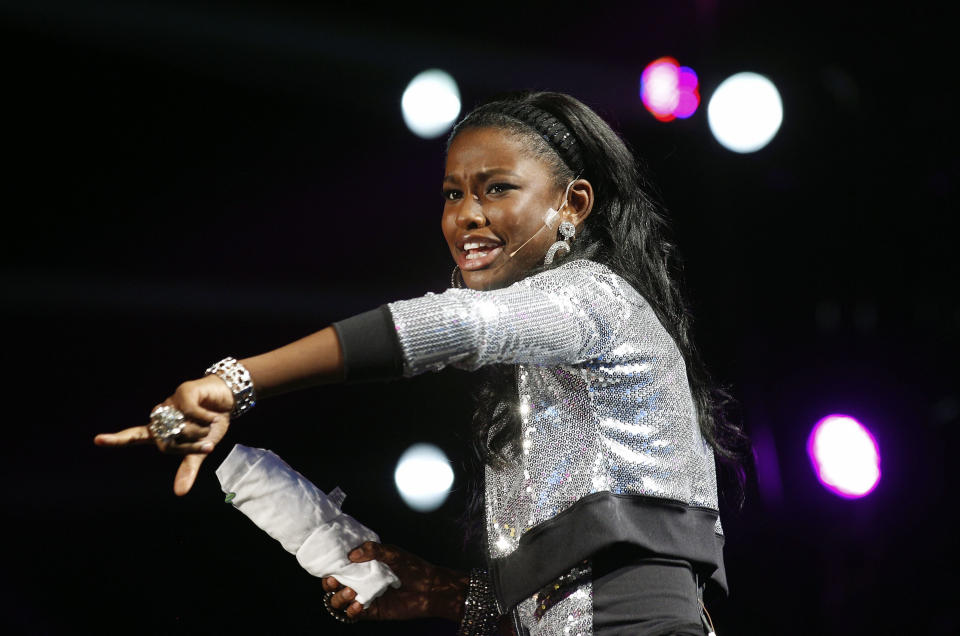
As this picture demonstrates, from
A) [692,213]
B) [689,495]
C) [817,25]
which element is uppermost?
[817,25]

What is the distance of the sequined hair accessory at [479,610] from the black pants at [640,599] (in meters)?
0.54

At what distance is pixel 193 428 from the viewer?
3.23 ft

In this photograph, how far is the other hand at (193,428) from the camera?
0.98 meters

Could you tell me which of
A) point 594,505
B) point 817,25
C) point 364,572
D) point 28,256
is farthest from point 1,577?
point 817,25

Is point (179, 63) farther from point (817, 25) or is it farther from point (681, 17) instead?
point (817, 25)

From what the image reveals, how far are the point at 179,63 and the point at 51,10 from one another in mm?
352

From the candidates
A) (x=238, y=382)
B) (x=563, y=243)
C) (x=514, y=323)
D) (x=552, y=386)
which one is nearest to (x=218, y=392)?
(x=238, y=382)

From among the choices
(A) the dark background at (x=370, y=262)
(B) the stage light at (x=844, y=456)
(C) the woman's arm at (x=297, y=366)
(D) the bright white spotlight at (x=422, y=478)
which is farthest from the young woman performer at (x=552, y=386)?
(B) the stage light at (x=844, y=456)

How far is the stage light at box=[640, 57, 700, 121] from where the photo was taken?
2.84m

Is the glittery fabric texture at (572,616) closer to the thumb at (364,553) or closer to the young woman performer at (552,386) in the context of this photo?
the young woman performer at (552,386)

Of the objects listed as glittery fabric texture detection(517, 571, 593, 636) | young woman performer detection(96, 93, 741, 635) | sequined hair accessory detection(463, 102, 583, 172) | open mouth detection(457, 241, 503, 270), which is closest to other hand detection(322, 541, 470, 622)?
young woman performer detection(96, 93, 741, 635)

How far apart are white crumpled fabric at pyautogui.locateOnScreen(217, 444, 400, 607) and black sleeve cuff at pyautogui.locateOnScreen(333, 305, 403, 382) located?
0.57 metres

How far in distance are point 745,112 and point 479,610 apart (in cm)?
196

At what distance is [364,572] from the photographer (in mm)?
1627
